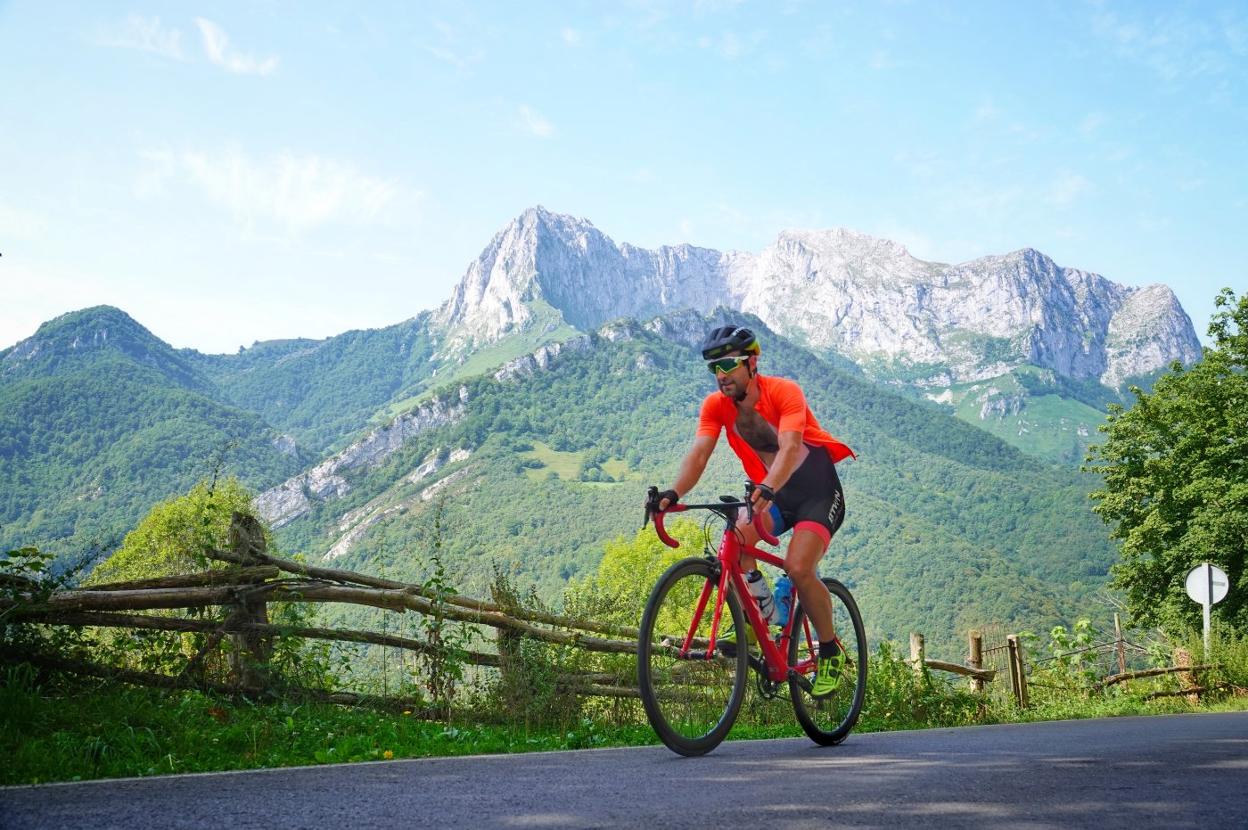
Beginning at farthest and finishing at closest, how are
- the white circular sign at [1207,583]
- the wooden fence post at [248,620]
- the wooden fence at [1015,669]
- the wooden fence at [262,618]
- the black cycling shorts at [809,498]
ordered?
the white circular sign at [1207,583]
the wooden fence at [1015,669]
the wooden fence post at [248,620]
the wooden fence at [262,618]
the black cycling shorts at [809,498]

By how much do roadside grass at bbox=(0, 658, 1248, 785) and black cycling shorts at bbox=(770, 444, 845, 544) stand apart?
1.77 meters

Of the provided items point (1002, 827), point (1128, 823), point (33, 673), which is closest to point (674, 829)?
point (1002, 827)

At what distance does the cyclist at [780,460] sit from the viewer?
5168 millimetres

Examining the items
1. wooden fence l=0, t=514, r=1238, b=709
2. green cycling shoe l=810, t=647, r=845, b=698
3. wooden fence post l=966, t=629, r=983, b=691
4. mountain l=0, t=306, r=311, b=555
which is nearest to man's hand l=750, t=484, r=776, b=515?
green cycling shoe l=810, t=647, r=845, b=698

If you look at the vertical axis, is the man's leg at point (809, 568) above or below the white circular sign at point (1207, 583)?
above

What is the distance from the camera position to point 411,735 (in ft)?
18.0

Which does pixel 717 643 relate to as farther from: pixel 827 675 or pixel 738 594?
pixel 827 675

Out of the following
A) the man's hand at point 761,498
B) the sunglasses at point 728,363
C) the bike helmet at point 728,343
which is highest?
the bike helmet at point 728,343

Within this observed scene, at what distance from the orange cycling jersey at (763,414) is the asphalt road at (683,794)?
1679mm

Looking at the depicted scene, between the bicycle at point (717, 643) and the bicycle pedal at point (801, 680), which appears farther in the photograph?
the bicycle pedal at point (801, 680)

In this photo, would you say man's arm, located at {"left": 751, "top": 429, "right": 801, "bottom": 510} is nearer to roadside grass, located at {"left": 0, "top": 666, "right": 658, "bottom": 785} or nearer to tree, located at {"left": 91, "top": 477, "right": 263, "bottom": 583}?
roadside grass, located at {"left": 0, "top": 666, "right": 658, "bottom": 785}

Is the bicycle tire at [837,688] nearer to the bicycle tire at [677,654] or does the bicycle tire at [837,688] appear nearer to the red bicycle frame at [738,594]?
the red bicycle frame at [738,594]

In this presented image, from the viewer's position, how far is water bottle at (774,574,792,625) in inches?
219

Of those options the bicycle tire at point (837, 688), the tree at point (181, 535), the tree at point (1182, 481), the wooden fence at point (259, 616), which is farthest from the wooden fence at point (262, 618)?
the tree at point (1182, 481)
